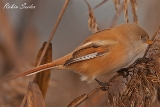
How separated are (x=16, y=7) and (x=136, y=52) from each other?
90 cm

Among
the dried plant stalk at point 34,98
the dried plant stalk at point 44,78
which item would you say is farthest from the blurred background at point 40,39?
the dried plant stalk at point 34,98

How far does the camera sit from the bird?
1714mm

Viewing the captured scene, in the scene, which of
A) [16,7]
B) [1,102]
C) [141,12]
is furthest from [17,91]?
[141,12]

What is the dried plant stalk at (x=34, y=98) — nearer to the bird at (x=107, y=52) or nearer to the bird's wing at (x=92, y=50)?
the bird at (x=107, y=52)

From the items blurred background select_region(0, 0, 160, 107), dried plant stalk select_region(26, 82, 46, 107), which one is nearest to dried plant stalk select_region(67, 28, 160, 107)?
dried plant stalk select_region(26, 82, 46, 107)

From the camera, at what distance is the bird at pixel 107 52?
5.62 feet

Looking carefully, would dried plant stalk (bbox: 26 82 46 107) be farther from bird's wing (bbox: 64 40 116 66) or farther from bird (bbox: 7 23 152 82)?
bird's wing (bbox: 64 40 116 66)

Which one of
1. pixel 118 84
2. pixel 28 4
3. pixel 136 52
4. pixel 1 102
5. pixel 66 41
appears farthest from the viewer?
pixel 66 41

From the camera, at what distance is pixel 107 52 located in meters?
1.79

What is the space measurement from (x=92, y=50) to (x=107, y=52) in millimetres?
95

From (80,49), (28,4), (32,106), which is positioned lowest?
(32,106)

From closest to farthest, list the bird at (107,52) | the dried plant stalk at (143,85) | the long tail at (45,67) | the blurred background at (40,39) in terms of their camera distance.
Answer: the dried plant stalk at (143,85), the long tail at (45,67), the bird at (107,52), the blurred background at (40,39)

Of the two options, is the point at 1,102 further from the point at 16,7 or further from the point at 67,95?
the point at 16,7

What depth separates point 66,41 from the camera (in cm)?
229
